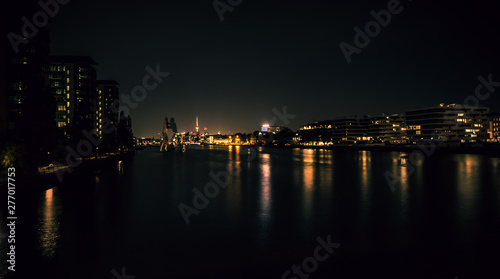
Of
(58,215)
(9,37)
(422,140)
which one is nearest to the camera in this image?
(58,215)

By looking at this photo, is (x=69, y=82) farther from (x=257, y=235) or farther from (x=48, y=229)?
(x=257, y=235)

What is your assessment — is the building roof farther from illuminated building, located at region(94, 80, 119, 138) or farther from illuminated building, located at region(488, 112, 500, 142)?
illuminated building, located at region(488, 112, 500, 142)

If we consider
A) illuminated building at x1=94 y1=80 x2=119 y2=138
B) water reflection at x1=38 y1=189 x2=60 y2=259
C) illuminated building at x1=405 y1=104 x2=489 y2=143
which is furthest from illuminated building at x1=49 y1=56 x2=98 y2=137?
illuminated building at x1=405 y1=104 x2=489 y2=143

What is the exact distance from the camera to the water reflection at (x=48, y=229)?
465 inches

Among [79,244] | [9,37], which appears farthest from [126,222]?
[9,37]

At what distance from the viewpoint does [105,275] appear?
9805 millimetres

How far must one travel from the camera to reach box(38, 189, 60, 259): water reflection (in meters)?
11.8

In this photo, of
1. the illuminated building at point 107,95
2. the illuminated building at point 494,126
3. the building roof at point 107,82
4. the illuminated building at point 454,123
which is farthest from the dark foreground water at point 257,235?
the illuminated building at point 494,126

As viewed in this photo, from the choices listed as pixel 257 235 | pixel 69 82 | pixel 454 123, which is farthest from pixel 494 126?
pixel 257 235

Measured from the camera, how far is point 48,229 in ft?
47.9

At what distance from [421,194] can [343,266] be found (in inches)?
744

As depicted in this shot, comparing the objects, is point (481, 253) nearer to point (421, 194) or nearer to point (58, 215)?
point (421, 194)

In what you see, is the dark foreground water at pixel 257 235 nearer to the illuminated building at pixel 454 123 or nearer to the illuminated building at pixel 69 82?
the illuminated building at pixel 69 82

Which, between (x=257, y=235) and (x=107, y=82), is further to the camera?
(x=107, y=82)
